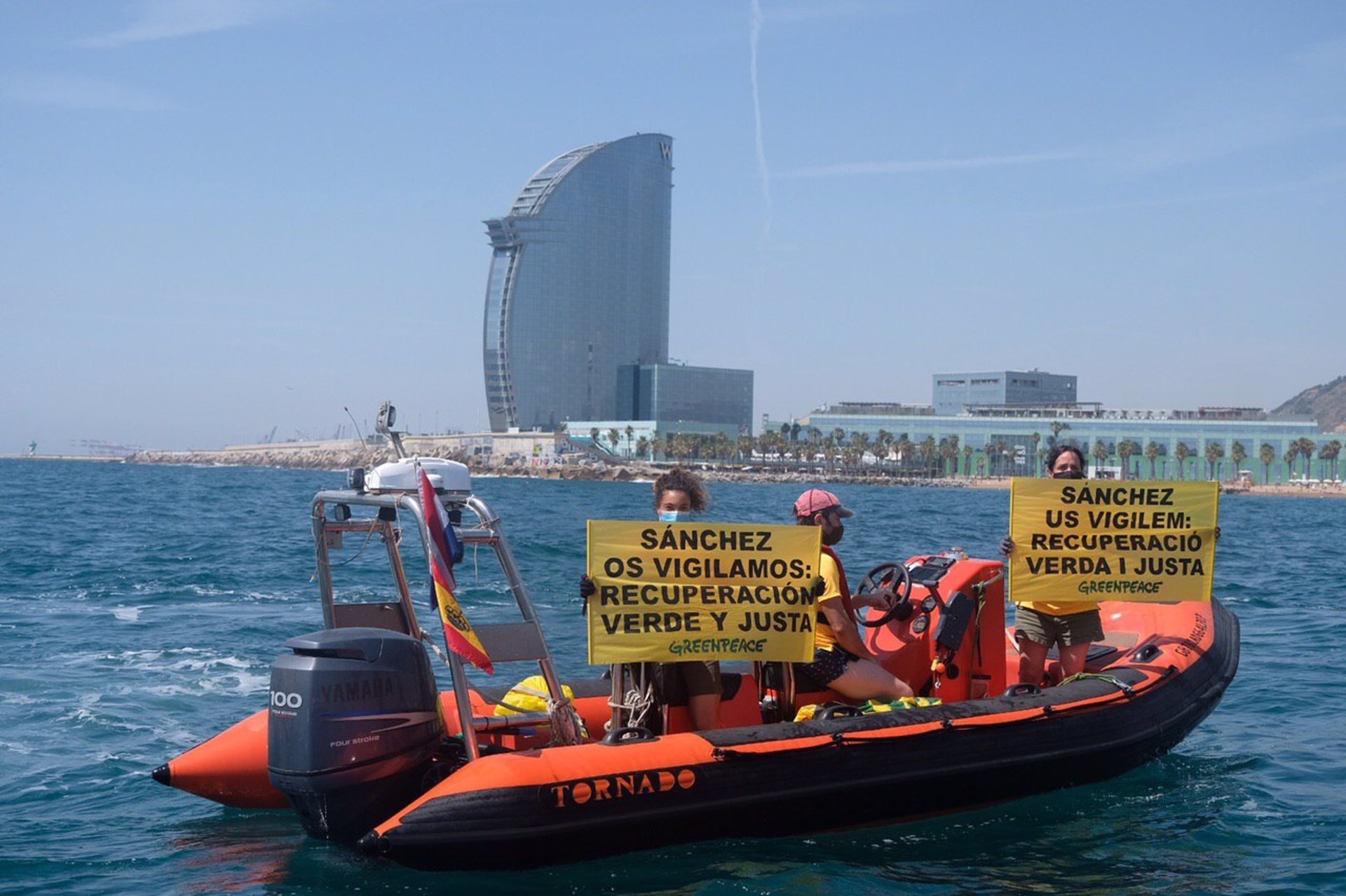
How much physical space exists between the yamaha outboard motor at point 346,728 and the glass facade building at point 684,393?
178799mm

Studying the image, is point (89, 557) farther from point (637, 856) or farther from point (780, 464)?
point (780, 464)

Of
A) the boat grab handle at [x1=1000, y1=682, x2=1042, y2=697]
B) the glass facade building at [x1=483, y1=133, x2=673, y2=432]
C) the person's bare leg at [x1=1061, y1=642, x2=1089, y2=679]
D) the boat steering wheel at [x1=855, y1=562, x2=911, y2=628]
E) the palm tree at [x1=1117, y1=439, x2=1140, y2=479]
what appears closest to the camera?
the boat steering wheel at [x1=855, y1=562, x2=911, y2=628]

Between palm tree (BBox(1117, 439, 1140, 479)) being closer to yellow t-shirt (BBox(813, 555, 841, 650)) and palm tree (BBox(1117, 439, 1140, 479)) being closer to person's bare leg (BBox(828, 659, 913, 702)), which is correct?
person's bare leg (BBox(828, 659, 913, 702))

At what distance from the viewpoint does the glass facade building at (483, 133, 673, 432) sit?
A: 545 feet

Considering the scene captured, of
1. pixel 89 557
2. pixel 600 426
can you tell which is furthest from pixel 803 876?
pixel 600 426

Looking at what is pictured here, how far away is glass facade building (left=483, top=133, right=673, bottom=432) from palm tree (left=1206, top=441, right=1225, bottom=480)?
78995 millimetres

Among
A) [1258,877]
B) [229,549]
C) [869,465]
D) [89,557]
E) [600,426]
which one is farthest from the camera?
[600,426]

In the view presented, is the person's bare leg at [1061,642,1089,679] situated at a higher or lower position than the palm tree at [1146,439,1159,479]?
lower

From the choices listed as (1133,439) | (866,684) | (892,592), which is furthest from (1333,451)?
(866,684)

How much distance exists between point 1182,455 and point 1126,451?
5.78 metres

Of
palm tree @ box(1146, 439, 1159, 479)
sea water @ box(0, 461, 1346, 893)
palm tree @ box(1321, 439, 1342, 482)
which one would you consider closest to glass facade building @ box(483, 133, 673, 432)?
palm tree @ box(1146, 439, 1159, 479)

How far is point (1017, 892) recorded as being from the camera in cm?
704

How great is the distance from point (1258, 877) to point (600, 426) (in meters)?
165

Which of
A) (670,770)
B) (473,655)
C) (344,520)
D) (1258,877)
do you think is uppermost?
(344,520)
